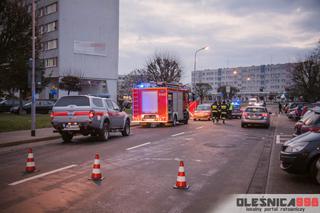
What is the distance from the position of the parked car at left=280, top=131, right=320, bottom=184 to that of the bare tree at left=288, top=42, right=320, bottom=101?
156 ft

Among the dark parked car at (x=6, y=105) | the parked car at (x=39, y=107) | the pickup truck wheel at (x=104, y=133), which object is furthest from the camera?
the dark parked car at (x=6, y=105)

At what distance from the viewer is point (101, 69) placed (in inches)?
2756

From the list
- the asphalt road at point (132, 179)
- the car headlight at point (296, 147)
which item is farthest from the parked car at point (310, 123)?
the car headlight at point (296, 147)

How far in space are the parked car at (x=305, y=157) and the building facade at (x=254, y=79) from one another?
13778cm

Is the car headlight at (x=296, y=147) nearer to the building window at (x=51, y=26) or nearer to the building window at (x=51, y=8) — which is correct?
the building window at (x=51, y=26)

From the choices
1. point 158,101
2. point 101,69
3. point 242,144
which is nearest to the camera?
point 242,144

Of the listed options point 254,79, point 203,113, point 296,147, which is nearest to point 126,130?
point 296,147

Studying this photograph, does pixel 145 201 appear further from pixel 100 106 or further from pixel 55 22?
pixel 55 22

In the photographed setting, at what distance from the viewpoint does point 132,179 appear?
7.66 m

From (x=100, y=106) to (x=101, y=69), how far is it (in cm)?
5602

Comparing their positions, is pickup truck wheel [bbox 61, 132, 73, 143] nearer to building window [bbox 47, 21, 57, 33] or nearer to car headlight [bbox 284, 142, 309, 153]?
car headlight [bbox 284, 142, 309, 153]

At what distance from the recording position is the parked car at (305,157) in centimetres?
713

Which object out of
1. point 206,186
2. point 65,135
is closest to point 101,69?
point 65,135

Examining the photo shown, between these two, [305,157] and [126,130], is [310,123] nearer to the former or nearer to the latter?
[305,157]
